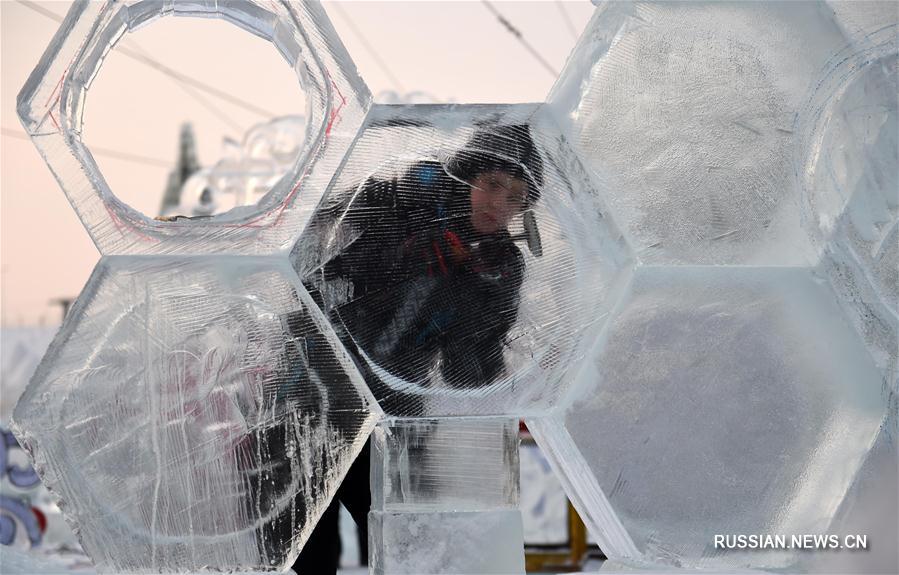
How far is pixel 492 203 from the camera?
732 millimetres

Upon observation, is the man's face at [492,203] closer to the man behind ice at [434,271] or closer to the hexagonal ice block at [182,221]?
the man behind ice at [434,271]

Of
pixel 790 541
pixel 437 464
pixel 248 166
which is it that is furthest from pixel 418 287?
pixel 248 166

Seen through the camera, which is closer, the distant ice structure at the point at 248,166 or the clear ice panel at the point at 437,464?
the clear ice panel at the point at 437,464

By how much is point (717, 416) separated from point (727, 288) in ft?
0.37

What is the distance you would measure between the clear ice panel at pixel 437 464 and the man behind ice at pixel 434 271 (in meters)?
0.03

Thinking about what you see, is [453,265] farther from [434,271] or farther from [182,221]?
[182,221]

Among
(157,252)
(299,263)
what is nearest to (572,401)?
(299,263)

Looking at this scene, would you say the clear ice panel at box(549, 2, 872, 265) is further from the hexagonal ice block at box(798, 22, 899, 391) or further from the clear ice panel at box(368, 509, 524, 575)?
the clear ice panel at box(368, 509, 524, 575)

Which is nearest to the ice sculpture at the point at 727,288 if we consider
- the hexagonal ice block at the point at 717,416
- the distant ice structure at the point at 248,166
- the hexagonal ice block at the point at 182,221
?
the hexagonal ice block at the point at 717,416

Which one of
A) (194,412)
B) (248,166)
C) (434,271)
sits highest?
(248,166)

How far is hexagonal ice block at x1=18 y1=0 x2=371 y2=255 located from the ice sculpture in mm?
199

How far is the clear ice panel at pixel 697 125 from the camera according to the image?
2.48 ft

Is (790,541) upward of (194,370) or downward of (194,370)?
A: downward

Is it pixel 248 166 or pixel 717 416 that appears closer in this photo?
pixel 717 416
